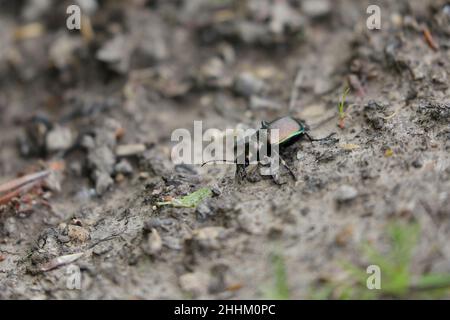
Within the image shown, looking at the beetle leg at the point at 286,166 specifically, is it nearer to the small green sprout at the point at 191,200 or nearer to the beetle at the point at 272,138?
the beetle at the point at 272,138

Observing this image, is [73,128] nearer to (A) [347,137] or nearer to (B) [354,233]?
(A) [347,137]

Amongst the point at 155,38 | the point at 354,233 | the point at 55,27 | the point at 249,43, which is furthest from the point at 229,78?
the point at 354,233

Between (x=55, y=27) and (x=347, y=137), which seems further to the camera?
(x=55, y=27)

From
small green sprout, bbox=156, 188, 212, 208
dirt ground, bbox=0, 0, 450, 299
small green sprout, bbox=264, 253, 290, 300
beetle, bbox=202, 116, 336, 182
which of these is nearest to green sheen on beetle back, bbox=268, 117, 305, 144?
beetle, bbox=202, 116, 336, 182

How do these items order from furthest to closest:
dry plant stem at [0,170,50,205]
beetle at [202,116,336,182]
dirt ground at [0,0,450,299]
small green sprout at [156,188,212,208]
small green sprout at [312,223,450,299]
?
dry plant stem at [0,170,50,205] < beetle at [202,116,336,182] < small green sprout at [156,188,212,208] < dirt ground at [0,0,450,299] < small green sprout at [312,223,450,299]

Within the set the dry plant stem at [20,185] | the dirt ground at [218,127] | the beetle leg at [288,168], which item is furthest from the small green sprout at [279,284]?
the dry plant stem at [20,185]

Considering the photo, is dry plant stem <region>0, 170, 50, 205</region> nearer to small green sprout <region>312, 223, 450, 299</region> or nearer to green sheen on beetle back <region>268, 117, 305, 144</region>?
green sheen on beetle back <region>268, 117, 305, 144</region>
